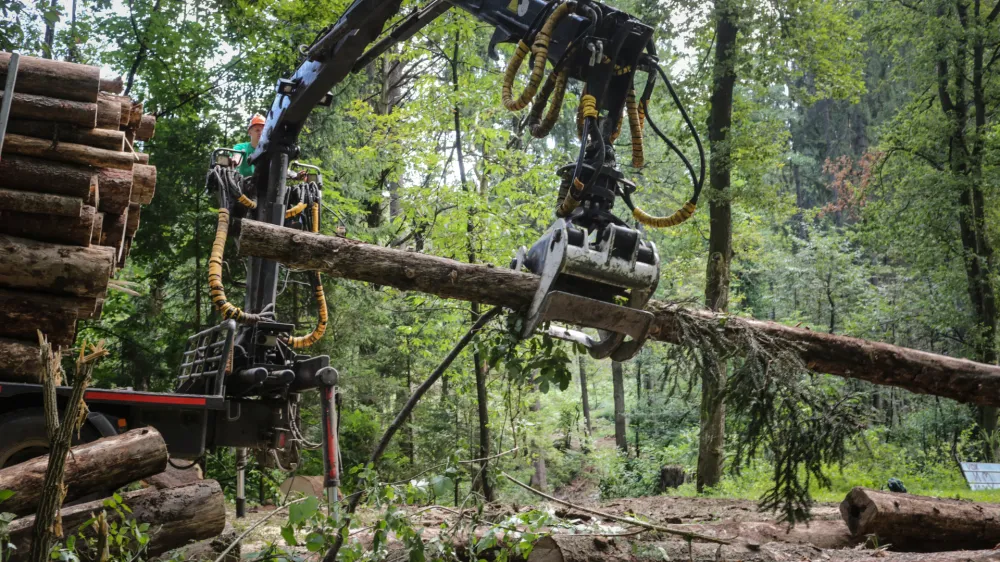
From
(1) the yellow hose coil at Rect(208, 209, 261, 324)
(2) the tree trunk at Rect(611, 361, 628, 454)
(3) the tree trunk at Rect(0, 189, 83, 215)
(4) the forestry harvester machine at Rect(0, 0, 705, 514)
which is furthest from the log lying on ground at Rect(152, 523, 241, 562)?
(2) the tree trunk at Rect(611, 361, 628, 454)

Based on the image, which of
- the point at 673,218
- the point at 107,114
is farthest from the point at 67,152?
the point at 673,218

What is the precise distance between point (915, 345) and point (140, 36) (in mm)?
18610

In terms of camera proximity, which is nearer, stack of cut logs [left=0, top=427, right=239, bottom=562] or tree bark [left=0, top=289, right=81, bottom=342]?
stack of cut logs [left=0, top=427, right=239, bottom=562]

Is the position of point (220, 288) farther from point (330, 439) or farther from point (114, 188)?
point (330, 439)

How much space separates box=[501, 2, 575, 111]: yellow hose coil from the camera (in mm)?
4586

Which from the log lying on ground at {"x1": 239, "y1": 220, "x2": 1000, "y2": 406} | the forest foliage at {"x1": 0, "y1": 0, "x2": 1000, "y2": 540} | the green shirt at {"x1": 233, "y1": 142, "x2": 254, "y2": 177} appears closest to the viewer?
the log lying on ground at {"x1": 239, "y1": 220, "x2": 1000, "y2": 406}

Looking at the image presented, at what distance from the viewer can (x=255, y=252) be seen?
15.1ft

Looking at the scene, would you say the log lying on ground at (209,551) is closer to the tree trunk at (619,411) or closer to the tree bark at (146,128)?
the tree bark at (146,128)

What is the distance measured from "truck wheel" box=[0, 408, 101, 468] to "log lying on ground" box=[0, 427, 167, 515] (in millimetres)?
894

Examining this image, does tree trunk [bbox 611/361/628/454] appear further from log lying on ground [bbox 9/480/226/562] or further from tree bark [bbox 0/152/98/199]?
tree bark [bbox 0/152/98/199]

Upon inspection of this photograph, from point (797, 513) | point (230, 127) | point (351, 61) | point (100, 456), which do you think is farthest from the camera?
point (230, 127)

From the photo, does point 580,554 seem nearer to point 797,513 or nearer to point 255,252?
point 797,513

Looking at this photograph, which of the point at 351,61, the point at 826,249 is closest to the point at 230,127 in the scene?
the point at 351,61

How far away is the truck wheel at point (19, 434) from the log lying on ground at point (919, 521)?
5787 millimetres
